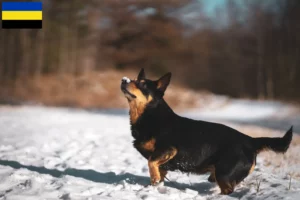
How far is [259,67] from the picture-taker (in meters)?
34.0

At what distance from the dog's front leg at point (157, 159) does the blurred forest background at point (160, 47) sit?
20904 millimetres

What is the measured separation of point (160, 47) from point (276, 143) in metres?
25.9

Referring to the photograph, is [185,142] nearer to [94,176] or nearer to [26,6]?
[94,176]

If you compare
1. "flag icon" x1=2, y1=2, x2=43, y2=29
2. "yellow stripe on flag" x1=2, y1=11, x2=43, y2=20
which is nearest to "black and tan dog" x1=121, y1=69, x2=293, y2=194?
"flag icon" x1=2, y1=2, x2=43, y2=29

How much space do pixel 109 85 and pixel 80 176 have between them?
2217cm

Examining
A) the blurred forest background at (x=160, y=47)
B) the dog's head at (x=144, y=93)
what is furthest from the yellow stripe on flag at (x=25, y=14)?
the blurred forest background at (x=160, y=47)

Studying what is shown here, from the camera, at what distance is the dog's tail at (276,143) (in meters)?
3.88

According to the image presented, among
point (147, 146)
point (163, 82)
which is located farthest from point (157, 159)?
point (163, 82)

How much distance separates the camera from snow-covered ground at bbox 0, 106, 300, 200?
3.74m

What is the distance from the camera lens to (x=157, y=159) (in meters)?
3.89

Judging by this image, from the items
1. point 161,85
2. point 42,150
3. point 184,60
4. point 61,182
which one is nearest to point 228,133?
point 161,85

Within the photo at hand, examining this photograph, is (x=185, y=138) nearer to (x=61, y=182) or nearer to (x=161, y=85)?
(x=161, y=85)

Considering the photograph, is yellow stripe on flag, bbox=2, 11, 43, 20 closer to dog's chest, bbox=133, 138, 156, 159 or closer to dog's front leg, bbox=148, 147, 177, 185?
dog's chest, bbox=133, 138, 156, 159

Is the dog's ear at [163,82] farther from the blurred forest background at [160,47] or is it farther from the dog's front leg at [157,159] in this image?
the blurred forest background at [160,47]
